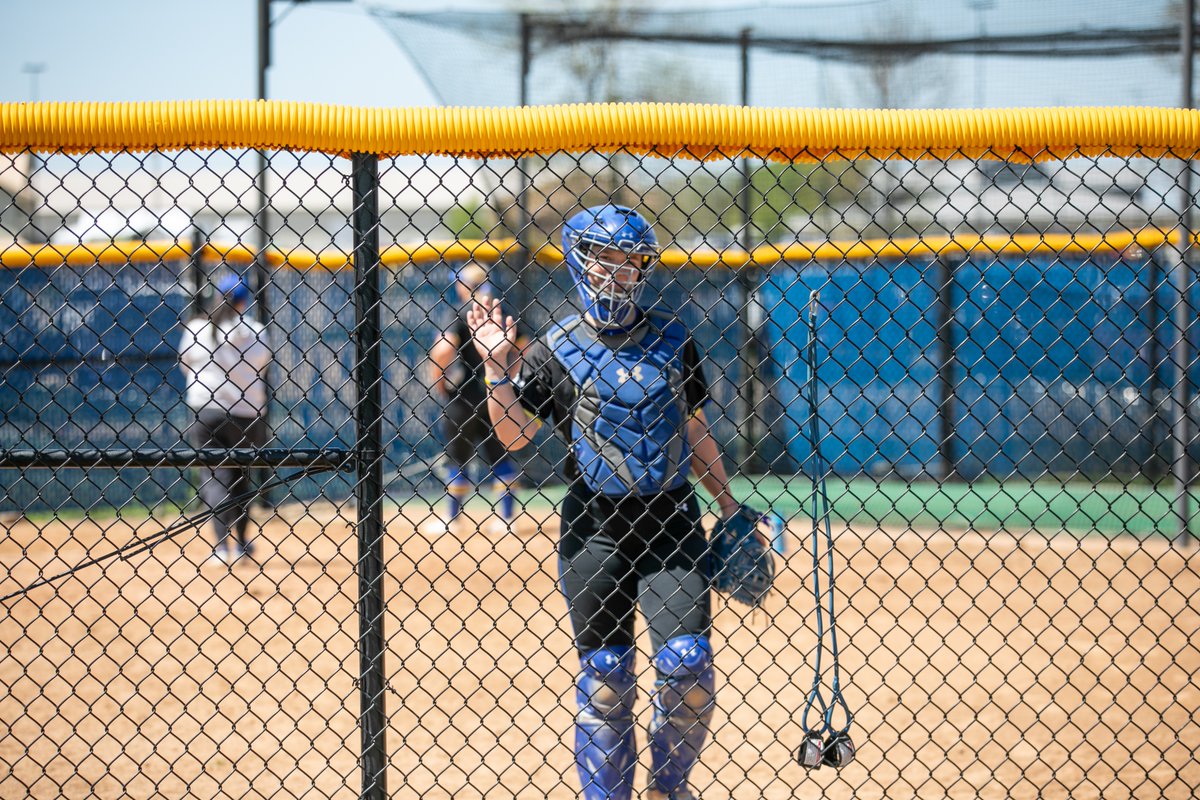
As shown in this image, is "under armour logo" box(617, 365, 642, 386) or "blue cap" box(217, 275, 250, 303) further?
"blue cap" box(217, 275, 250, 303)

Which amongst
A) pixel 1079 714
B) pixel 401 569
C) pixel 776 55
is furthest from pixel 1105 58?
pixel 401 569

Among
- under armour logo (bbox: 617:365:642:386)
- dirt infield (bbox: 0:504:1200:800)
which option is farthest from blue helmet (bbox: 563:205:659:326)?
dirt infield (bbox: 0:504:1200:800)

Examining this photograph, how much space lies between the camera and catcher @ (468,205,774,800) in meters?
3.12

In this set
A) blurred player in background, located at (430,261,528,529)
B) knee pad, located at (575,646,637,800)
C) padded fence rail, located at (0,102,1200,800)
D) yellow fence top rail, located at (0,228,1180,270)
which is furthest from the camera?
blurred player in background, located at (430,261,528,529)

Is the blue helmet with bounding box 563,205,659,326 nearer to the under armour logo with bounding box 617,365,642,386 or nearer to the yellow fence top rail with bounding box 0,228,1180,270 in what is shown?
the under armour logo with bounding box 617,365,642,386

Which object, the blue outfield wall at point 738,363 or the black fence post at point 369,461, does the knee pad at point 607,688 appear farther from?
the blue outfield wall at point 738,363

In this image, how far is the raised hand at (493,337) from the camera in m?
3.03

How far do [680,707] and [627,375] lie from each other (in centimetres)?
99

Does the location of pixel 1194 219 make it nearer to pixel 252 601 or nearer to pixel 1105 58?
pixel 1105 58

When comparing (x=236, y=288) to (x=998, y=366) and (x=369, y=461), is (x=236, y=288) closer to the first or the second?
(x=369, y=461)

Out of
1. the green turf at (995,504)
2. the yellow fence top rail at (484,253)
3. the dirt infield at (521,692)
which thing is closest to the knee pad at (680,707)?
the dirt infield at (521,692)

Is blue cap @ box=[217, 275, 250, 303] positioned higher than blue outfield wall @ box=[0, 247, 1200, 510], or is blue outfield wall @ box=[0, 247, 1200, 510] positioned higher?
blue cap @ box=[217, 275, 250, 303]

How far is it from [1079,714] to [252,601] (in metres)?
4.63

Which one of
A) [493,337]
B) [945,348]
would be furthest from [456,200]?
[945,348]
